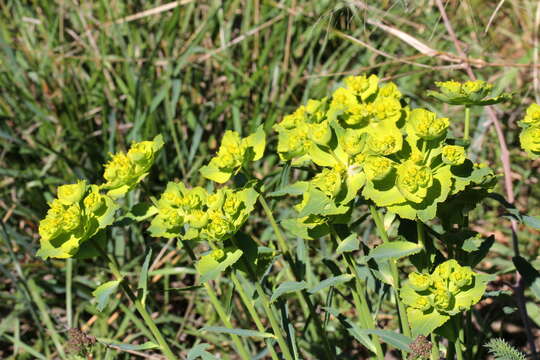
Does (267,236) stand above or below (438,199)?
below

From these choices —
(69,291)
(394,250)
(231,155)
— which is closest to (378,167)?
(394,250)

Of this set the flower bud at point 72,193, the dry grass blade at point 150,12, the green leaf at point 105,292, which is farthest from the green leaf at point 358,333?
the dry grass blade at point 150,12

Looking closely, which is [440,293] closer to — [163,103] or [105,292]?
[105,292]

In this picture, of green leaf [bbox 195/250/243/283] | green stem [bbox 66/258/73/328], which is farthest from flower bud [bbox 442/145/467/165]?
green stem [bbox 66/258/73/328]

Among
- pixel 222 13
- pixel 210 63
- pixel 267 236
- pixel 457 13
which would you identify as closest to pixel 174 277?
pixel 267 236

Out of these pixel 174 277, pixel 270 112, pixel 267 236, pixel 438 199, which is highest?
pixel 438 199

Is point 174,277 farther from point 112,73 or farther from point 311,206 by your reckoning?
point 311,206

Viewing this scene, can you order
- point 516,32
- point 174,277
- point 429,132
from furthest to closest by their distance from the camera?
1. point 516,32
2. point 174,277
3. point 429,132
